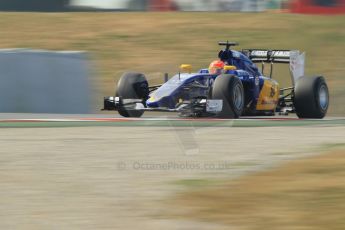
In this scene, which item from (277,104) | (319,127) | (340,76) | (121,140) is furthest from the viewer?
(340,76)

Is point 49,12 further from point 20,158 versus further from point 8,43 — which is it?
point 20,158

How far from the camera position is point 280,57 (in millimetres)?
15211

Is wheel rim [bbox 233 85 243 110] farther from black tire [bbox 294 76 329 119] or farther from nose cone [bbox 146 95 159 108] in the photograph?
black tire [bbox 294 76 329 119]

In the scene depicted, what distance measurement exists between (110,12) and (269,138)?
18664 millimetres

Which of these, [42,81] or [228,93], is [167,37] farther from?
[228,93]

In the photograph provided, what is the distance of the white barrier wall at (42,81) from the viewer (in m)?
14.5

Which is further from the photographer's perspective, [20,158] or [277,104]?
[277,104]

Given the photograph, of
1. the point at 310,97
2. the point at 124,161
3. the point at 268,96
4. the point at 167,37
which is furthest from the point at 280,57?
the point at 167,37

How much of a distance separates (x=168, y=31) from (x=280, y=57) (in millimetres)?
10627

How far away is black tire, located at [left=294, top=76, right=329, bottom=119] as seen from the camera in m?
14.6

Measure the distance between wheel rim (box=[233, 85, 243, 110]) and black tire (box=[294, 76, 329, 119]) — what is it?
1.93 m

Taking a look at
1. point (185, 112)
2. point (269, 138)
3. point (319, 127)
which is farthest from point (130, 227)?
point (185, 112)

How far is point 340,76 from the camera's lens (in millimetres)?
22172

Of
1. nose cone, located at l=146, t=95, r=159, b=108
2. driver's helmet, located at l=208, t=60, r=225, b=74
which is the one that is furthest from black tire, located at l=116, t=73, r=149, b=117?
driver's helmet, located at l=208, t=60, r=225, b=74
